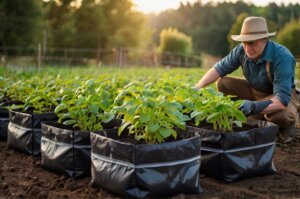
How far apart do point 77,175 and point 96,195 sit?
0.45 meters

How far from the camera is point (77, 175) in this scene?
11.4ft

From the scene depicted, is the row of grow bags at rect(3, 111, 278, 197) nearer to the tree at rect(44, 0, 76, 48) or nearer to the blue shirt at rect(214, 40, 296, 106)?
the blue shirt at rect(214, 40, 296, 106)

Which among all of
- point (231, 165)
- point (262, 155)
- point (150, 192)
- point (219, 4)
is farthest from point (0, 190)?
point (219, 4)

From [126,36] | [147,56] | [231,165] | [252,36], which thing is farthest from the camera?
[126,36]

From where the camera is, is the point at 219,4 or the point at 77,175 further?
the point at 219,4

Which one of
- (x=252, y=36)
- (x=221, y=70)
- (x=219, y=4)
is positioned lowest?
(x=221, y=70)

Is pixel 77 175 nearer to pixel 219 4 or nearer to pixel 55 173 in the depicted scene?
pixel 55 173

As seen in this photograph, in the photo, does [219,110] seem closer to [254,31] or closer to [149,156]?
[149,156]

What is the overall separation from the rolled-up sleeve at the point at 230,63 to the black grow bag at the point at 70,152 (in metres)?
2.01

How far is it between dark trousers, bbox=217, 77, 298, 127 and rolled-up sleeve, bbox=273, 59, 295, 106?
487 millimetres

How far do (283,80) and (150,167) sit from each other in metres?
1.94

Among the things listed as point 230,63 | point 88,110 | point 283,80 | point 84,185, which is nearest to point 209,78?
point 230,63

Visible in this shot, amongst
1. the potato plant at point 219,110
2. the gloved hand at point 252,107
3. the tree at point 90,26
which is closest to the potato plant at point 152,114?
the potato plant at point 219,110

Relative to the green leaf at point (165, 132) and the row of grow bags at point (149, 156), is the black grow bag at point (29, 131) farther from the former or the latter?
the green leaf at point (165, 132)
